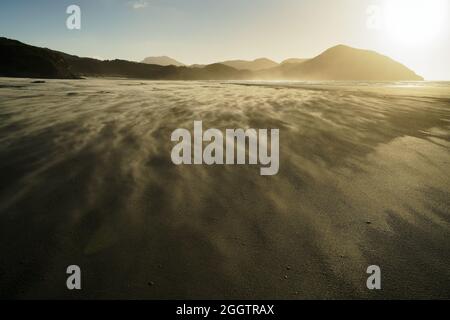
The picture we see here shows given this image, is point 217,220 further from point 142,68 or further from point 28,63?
point 142,68

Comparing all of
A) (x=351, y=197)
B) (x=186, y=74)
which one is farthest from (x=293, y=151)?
(x=186, y=74)

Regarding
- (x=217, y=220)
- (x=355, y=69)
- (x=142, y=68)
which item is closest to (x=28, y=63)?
(x=217, y=220)

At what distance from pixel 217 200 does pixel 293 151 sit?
7.33 ft

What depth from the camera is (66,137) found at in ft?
18.2

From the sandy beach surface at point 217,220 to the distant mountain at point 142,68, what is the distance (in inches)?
1513

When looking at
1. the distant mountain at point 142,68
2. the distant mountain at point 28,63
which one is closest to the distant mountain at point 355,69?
the distant mountain at point 142,68

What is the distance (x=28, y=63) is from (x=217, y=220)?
144 ft

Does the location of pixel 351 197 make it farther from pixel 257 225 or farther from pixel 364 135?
pixel 364 135

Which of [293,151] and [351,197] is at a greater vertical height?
[293,151]

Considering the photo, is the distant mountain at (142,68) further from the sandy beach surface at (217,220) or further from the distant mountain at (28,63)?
the sandy beach surface at (217,220)

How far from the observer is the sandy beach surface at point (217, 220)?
87.4 inches

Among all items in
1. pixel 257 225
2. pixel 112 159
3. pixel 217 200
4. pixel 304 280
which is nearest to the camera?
pixel 304 280

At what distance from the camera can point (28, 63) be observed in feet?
123

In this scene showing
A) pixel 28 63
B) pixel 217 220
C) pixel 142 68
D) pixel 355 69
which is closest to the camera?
pixel 217 220
